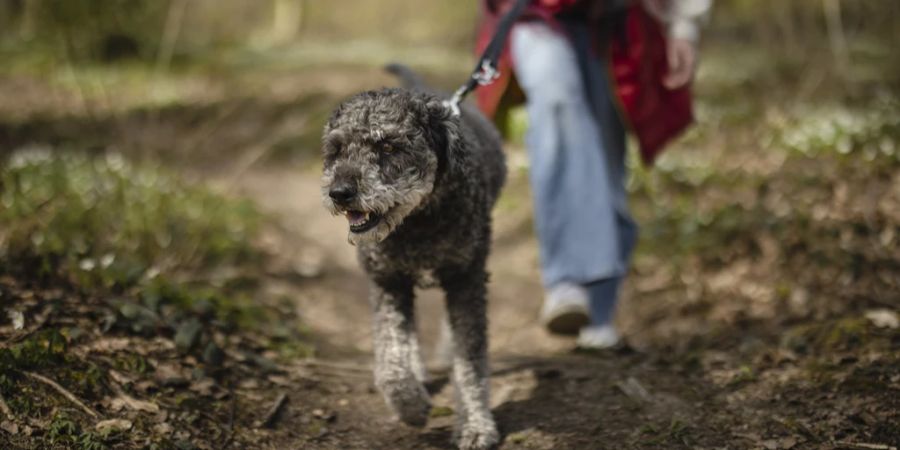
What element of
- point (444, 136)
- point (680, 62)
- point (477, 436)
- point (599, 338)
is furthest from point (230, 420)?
point (680, 62)

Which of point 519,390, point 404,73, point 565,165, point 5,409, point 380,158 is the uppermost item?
point 404,73

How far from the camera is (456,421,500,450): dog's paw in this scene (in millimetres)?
3139

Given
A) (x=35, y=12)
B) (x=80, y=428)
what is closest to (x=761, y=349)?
(x=80, y=428)

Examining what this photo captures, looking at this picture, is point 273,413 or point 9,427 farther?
point 273,413

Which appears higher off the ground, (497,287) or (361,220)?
(361,220)

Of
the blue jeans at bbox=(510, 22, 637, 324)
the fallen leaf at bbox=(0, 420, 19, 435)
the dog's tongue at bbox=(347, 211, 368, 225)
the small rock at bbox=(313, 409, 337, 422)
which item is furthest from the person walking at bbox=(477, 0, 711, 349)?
the fallen leaf at bbox=(0, 420, 19, 435)

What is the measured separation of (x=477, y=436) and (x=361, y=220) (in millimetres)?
1085

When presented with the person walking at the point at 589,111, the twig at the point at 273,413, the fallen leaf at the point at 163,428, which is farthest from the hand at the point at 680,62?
the fallen leaf at the point at 163,428

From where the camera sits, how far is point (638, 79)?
4.65 meters

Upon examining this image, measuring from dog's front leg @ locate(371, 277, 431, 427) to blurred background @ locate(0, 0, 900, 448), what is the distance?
166 mm

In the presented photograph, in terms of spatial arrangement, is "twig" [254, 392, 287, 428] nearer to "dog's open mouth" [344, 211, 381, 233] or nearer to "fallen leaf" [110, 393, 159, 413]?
"fallen leaf" [110, 393, 159, 413]

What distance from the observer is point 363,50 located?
79.9 ft

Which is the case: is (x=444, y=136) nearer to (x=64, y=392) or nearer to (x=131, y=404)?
(x=131, y=404)

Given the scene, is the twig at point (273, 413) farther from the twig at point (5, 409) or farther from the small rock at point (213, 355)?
the twig at point (5, 409)
